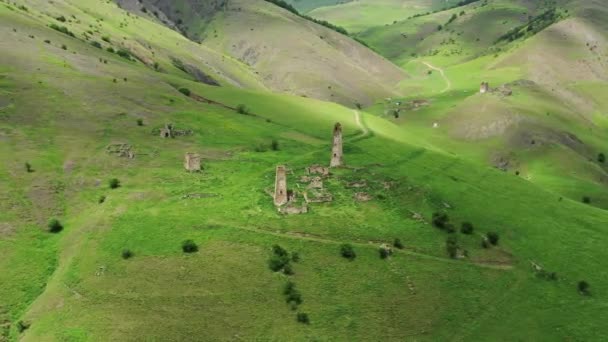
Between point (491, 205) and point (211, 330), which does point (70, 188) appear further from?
point (491, 205)

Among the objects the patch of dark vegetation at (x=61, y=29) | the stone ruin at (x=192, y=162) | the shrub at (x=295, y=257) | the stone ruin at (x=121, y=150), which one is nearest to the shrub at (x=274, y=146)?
the stone ruin at (x=192, y=162)

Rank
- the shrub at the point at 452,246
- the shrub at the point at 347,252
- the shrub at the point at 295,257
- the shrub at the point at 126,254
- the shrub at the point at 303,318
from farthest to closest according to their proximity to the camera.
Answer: the shrub at the point at 452,246, the shrub at the point at 347,252, the shrub at the point at 295,257, the shrub at the point at 126,254, the shrub at the point at 303,318

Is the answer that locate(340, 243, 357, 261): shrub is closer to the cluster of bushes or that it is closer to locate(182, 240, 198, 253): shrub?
the cluster of bushes

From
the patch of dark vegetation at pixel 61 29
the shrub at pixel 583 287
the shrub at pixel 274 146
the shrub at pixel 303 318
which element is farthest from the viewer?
the patch of dark vegetation at pixel 61 29

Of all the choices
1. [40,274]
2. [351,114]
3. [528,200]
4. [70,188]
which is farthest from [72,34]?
[528,200]

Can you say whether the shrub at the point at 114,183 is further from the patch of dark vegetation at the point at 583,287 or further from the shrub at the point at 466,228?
the patch of dark vegetation at the point at 583,287

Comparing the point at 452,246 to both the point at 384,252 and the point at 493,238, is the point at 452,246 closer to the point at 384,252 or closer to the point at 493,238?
the point at 493,238

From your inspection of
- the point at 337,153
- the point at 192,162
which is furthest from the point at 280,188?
the point at 337,153
